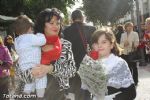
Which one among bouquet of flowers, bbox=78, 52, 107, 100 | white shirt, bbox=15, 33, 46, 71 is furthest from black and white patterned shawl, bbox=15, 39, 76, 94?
bouquet of flowers, bbox=78, 52, 107, 100

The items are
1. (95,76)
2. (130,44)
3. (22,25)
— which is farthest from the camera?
(130,44)

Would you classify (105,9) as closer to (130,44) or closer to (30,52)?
(130,44)

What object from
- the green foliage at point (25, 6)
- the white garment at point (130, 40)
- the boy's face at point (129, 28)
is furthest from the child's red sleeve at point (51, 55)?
the green foliage at point (25, 6)

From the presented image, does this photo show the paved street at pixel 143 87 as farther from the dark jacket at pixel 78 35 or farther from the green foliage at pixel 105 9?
the green foliage at pixel 105 9

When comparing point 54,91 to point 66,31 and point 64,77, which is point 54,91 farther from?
point 66,31

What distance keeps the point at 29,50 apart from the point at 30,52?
0.7 inches

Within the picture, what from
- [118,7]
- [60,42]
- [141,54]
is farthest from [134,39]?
[118,7]

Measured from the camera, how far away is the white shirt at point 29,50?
3.85 m

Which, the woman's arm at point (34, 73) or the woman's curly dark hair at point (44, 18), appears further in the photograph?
the woman's curly dark hair at point (44, 18)

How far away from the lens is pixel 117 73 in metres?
3.79

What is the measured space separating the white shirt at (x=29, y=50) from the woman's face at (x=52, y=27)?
12 cm

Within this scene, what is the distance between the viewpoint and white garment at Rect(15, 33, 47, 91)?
385cm

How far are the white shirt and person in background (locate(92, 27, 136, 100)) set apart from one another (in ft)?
1.55

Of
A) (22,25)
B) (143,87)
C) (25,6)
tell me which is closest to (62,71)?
(22,25)
